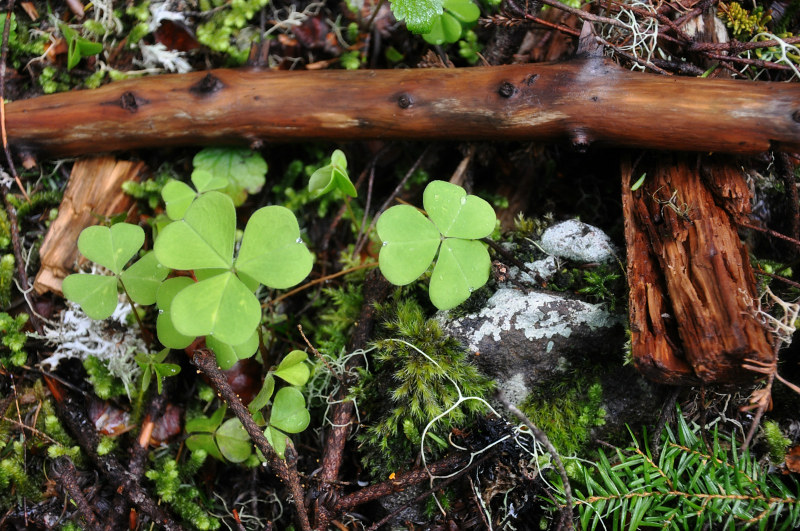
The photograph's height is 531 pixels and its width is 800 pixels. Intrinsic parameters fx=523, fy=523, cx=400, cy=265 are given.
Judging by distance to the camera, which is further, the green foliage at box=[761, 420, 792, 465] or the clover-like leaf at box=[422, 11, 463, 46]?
the clover-like leaf at box=[422, 11, 463, 46]

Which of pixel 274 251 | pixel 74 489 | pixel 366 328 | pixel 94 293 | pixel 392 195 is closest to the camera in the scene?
pixel 274 251

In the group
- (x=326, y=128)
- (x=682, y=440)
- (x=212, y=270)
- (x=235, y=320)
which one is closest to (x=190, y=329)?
(x=235, y=320)

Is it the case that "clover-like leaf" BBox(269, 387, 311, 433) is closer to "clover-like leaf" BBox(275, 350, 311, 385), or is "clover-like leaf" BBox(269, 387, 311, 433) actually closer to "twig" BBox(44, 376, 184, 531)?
"clover-like leaf" BBox(275, 350, 311, 385)

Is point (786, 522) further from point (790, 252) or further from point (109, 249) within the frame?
point (109, 249)

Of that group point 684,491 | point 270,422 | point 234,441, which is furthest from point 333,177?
point 684,491

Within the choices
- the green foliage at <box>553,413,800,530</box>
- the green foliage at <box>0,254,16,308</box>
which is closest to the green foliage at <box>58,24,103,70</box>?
the green foliage at <box>0,254,16,308</box>

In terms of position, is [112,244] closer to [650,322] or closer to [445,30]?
[445,30]

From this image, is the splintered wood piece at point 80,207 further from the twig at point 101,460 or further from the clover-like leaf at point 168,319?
the clover-like leaf at point 168,319
